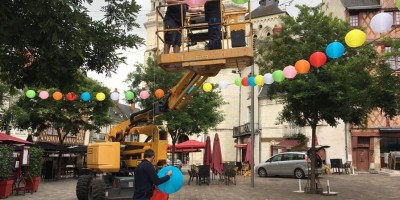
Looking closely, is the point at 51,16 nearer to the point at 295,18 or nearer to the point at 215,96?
the point at 295,18

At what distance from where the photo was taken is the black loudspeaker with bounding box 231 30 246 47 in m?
7.98

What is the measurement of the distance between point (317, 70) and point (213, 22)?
8.53 meters

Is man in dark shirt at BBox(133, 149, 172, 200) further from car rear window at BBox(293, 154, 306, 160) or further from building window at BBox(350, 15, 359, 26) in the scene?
building window at BBox(350, 15, 359, 26)

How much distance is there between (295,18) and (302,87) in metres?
3.11

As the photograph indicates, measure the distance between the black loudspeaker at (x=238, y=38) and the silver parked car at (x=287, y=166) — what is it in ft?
59.0

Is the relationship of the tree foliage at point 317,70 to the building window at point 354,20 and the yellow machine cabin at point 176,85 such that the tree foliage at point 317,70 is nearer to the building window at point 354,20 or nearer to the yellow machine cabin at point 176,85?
the yellow machine cabin at point 176,85

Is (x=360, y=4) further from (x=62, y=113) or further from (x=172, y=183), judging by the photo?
(x=172, y=183)

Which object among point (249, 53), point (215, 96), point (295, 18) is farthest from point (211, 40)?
point (215, 96)

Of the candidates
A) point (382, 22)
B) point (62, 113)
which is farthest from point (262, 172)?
point (382, 22)

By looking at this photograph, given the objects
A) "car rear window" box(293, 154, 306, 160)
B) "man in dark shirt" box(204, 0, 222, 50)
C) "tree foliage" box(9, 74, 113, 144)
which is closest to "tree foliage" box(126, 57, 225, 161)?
"tree foliage" box(9, 74, 113, 144)

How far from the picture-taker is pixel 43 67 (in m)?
7.00

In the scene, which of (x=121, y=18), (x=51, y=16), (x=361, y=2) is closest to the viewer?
(x=51, y=16)

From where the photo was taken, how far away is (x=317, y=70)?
50.4 ft

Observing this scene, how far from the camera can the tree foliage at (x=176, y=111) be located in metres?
22.7
